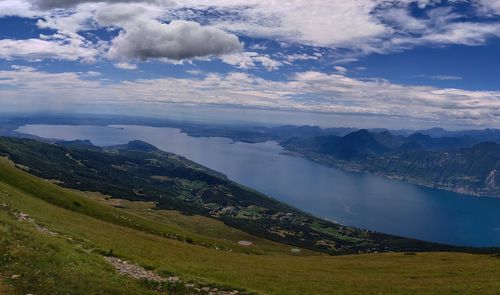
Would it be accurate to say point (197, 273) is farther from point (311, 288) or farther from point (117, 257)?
point (311, 288)

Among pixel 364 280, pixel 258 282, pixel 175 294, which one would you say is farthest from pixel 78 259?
pixel 364 280

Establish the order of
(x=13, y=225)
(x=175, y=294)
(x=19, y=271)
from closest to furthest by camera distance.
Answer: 1. (x=19, y=271)
2. (x=175, y=294)
3. (x=13, y=225)

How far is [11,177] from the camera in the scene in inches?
2987

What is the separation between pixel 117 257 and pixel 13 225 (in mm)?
9328

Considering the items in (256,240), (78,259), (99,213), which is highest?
(78,259)

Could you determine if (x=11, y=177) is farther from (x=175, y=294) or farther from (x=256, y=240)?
(x=256, y=240)

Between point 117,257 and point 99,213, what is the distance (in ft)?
168

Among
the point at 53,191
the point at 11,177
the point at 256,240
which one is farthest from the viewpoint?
the point at 256,240

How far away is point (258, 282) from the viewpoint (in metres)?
36.1

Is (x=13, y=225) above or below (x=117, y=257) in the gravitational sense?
above

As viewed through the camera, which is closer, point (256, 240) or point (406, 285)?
point (406, 285)


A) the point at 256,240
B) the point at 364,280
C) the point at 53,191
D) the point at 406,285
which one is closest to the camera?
the point at 406,285

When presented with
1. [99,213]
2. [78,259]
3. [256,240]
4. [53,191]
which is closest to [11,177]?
[53,191]

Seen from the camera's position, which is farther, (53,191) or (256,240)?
(256,240)
